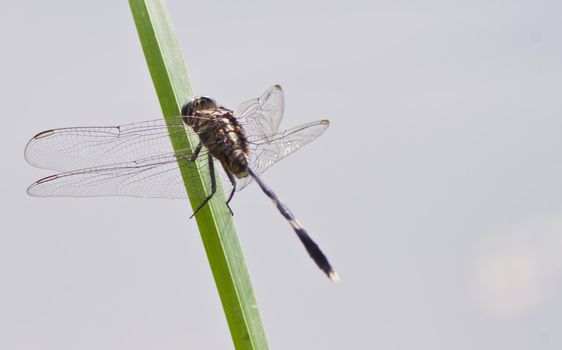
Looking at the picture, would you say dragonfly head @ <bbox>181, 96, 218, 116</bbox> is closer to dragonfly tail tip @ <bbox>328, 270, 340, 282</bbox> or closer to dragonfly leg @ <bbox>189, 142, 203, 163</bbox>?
dragonfly leg @ <bbox>189, 142, 203, 163</bbox>

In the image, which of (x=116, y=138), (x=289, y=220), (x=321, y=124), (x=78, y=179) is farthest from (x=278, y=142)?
(x=78, y=179)

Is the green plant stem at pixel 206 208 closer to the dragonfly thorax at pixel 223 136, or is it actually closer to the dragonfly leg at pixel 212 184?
the dragonfly leg at pixel 212 184

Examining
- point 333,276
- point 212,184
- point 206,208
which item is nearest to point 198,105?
point 212,184

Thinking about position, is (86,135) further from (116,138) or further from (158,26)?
(158,26)

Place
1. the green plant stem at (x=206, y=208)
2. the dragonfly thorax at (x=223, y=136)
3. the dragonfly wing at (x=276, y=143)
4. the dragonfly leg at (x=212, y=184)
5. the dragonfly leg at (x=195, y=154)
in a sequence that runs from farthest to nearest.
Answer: the dragonfly wing at (x=276, y=143), the dragonfly thorax at (x=223, y=136), the dragonfly leg at (x=195, y=154), the dragonfly leg at (x=212, y=184), the green plant stem at (x=206, y=208)

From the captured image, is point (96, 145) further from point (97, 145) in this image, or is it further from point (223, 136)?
point (223, 136)

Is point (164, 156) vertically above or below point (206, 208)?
above

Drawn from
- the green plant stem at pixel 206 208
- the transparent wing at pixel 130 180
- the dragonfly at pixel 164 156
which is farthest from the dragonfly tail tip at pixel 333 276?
the transparent wing at pixel 130 180
